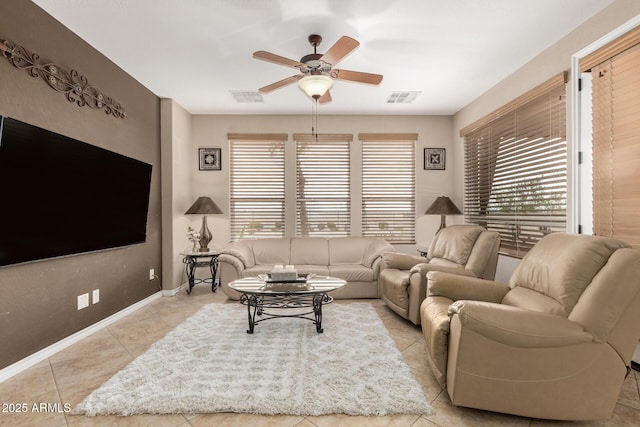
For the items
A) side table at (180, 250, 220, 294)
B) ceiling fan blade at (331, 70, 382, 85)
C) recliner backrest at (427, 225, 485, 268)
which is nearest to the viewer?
ceiling fan blade at (331, 70, 382, 85)

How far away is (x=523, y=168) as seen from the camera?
3654 mm

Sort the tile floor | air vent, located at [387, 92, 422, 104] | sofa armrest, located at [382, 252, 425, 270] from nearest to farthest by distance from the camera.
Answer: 1. the tile floor
2. sofa armrest, located at [382, 252, 425, 270]
3. air vent, located at [387, 92, 422, 104]

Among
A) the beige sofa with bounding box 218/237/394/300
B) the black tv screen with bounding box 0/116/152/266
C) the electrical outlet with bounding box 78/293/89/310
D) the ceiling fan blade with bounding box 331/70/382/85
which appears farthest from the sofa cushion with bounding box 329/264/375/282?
the electrical outlet with bounding box 78/293/89/310

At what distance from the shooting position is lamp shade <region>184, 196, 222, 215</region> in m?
4.89

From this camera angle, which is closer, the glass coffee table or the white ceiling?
the white ceiling

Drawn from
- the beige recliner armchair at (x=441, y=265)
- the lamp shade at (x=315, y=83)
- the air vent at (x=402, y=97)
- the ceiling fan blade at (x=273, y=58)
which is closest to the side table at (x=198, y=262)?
the beige recliner armchair at (x=441, y=265)

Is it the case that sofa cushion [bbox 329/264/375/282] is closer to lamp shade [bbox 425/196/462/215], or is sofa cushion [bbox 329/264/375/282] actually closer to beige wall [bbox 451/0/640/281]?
lamp shade [bbox 425/196/462/215]

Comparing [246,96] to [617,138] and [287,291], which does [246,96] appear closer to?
[287,291]

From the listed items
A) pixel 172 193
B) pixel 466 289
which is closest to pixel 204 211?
pixel 172 193

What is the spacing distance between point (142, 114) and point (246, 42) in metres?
1.92

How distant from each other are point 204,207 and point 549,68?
445 centimetres

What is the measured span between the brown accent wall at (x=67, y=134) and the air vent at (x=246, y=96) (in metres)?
1.13

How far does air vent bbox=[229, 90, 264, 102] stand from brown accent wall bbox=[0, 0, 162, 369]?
1.13m

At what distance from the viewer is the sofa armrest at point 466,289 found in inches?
98.0
